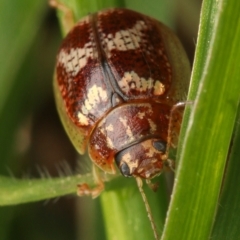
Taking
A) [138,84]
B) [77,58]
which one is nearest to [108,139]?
[138,84]

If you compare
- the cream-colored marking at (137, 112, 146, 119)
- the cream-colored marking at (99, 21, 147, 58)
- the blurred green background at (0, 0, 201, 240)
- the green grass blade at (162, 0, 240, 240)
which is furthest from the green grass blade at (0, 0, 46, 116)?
the green grass blade at (162, 0, 240, 240)

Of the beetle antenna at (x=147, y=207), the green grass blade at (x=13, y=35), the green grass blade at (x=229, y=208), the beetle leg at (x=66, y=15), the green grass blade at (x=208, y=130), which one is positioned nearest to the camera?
the green grass blade at (x=208, y=130)

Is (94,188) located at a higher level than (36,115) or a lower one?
higher

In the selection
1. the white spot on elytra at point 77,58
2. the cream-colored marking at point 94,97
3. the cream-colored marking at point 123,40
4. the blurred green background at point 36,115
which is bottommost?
the blurred green background at point 36,115

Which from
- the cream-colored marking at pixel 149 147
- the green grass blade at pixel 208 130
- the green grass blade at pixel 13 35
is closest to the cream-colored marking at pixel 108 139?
the cream-colored marking at pixel 149 147

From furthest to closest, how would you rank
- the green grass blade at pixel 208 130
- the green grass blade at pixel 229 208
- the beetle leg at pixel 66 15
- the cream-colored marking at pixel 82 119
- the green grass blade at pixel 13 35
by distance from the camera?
the green grass blade at pixel 13 35 < the beetle leg at pixel 66 15 < the cream-colored marking at pixel 82 119 < the green grass blade at pixel 229 208 < the green grass blade at pixel 208 130

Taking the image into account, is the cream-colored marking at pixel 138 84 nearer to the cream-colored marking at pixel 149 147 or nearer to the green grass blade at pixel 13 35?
the cream-colored marking at pixel 149 147

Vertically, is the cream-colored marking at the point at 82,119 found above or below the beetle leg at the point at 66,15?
below

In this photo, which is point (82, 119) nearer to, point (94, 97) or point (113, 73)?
point (94, 97)
